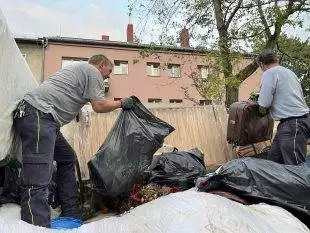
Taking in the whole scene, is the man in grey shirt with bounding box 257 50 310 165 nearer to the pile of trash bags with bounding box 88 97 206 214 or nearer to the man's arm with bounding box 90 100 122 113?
the pile of trash bags with bounding box 88 97 206 214

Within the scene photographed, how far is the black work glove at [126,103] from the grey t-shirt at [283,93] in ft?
4.23

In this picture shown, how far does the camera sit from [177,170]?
13.5 feet

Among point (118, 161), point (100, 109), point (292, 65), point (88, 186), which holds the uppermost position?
point (292, 65)

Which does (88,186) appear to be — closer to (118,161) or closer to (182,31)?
(118,161)

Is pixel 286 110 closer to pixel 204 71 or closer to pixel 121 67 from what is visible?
pixel 204 71

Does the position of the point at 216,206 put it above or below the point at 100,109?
below

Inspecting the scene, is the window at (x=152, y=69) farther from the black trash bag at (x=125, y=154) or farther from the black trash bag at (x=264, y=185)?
the black trash bag at (x=264, y=185)

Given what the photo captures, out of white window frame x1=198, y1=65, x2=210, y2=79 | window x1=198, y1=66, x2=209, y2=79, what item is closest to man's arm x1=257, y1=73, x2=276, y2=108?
white window frame x1=198, y1=65, x2=210, y2=79

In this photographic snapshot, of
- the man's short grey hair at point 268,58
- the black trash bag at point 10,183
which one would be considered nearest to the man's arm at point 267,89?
the man's short grey hair at point 268,58

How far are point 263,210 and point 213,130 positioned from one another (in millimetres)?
3874

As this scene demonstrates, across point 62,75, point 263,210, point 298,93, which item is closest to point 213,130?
point 298,93

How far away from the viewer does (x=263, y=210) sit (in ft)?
8.58

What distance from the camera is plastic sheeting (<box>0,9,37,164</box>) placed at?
3199mm

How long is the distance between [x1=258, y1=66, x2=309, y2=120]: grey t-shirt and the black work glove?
4.23 feet
